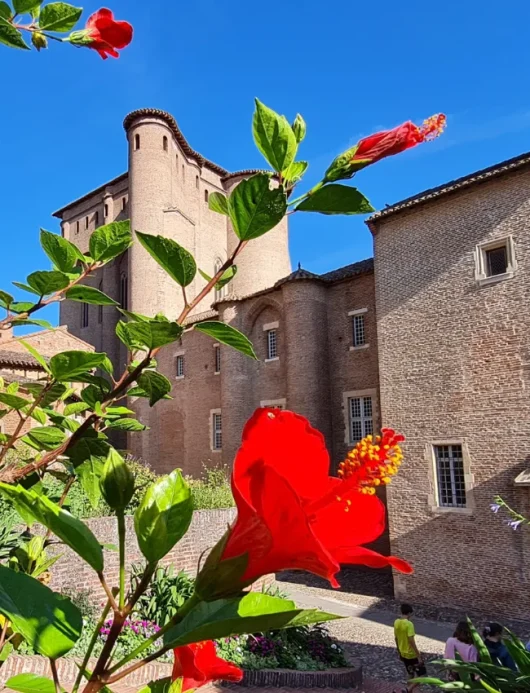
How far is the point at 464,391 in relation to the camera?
14164 mm

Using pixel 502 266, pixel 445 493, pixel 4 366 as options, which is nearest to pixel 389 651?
pixel 445 493

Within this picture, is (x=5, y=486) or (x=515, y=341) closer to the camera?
(x=5, y=486)

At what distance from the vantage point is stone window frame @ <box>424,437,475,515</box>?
13.7 meters

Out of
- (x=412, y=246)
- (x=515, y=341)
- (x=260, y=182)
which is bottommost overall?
(x=260, y=182)

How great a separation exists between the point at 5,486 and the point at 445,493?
15120 mm

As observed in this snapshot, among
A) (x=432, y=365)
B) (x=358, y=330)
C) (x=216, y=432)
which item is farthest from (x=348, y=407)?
(x=216, y=432)

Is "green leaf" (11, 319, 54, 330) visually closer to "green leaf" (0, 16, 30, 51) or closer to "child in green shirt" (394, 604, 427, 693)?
"green leaf" (0, 16, 30, 51)

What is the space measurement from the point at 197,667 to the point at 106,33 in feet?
4.90

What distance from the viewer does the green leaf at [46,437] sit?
5.06 feet

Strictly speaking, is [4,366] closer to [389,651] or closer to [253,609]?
[389,651]

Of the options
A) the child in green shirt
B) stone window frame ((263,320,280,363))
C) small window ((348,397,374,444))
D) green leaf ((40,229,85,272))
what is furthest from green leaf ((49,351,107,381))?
stone window frame ((263,320,280,363))

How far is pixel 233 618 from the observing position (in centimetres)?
61

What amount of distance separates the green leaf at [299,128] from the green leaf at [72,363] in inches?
25.0

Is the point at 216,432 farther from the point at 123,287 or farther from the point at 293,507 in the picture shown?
the point at 293,507
